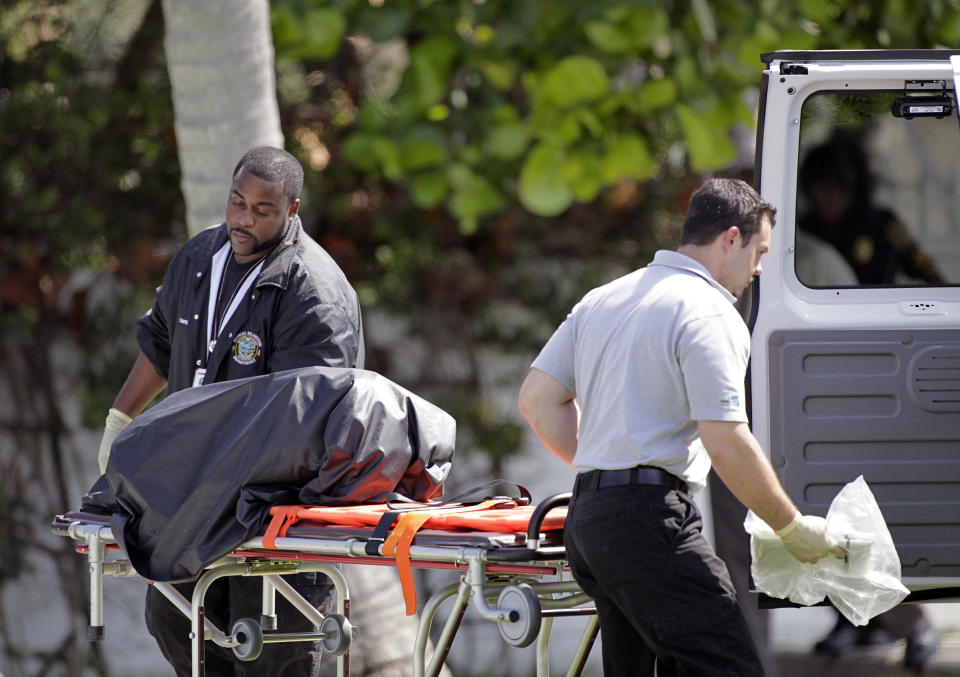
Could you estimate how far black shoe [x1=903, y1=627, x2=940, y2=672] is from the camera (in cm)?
585

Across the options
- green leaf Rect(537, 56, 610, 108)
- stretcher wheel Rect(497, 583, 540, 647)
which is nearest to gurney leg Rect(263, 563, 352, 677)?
stretcher wheel Rect(497, 583, 540, 647)

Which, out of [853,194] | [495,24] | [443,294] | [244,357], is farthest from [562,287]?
[244,357]

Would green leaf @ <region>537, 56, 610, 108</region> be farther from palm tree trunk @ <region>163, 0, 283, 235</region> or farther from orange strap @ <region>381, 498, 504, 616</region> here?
orange strap @ <region>381, 498, 504, 616</region>

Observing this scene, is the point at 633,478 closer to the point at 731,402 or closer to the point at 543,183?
the point at 731,402

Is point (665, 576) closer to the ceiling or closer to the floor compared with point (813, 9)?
closer to the floor

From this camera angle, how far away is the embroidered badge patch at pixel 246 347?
384 cm

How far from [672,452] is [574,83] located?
287 cm

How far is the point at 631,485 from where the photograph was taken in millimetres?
2994

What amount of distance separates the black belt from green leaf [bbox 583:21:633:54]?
2.86 metres

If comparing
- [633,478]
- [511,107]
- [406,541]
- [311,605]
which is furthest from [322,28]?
[633,478]

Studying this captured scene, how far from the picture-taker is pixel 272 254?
3879 mm

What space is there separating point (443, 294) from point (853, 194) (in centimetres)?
274

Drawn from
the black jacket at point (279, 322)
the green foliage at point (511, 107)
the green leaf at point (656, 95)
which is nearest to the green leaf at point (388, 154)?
the green foliage at point (511, 107)

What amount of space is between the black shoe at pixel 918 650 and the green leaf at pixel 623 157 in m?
2.49
